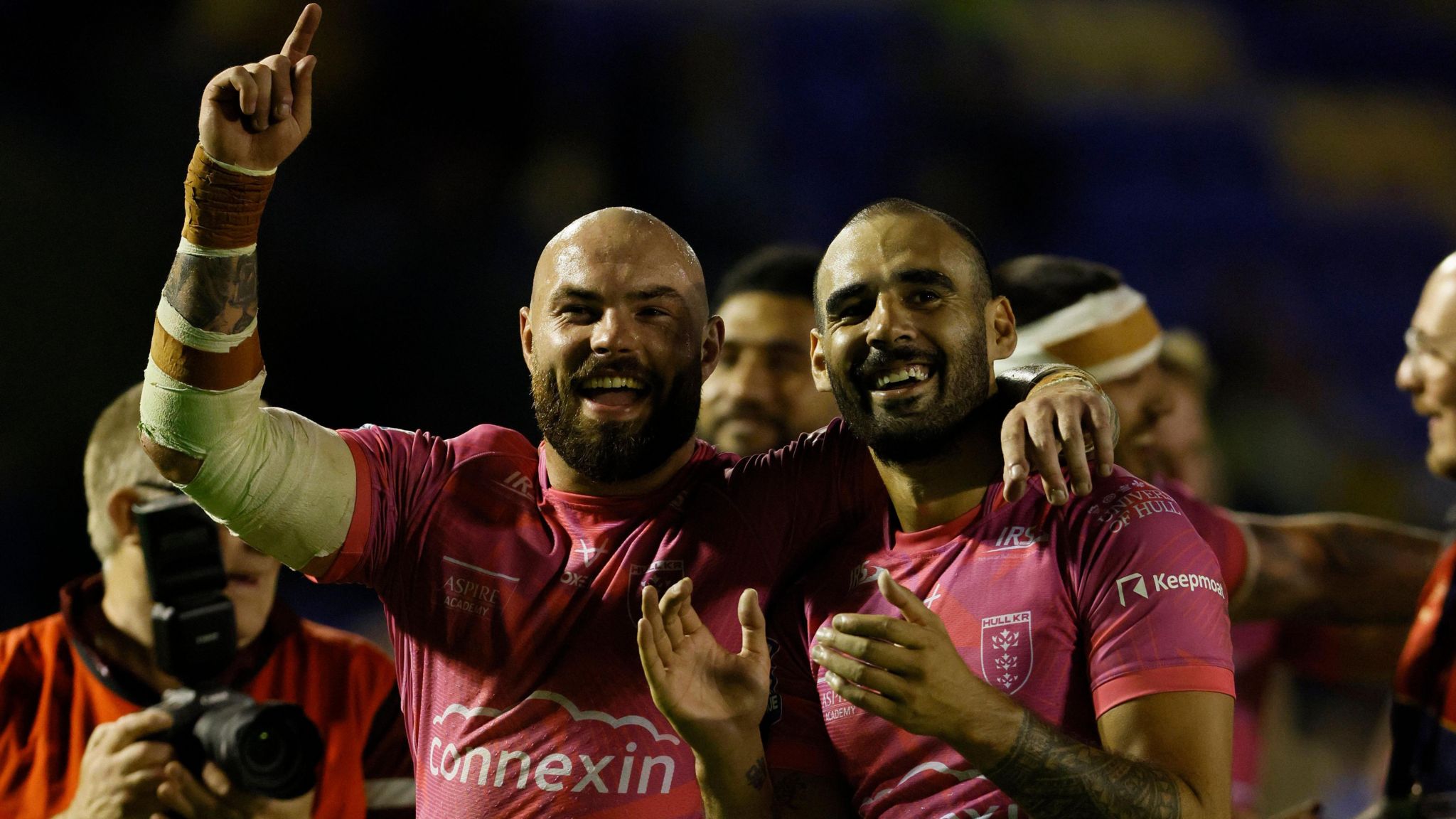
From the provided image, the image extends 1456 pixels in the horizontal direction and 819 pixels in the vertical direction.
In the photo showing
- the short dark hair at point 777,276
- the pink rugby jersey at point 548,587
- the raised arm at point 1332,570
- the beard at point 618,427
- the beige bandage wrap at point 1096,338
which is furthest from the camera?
the short dark hair at point 777,276

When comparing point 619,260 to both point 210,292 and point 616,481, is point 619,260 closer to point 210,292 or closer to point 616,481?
point 616,481

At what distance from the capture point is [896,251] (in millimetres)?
2025

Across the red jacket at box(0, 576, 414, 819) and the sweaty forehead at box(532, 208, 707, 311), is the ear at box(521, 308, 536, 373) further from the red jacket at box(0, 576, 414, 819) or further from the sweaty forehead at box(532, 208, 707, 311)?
the red jacket at box(0, 576, 414, 819)

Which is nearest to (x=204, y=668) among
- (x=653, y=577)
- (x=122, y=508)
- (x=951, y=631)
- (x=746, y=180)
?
(x=122, y=508)

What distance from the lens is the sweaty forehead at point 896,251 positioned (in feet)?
6.63

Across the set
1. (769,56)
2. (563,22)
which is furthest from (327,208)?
(769,56)

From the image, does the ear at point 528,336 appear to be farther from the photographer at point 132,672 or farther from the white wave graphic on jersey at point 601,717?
the photographer at point 132,672

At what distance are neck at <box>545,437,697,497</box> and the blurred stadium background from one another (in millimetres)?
2819

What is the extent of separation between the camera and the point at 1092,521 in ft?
6.11

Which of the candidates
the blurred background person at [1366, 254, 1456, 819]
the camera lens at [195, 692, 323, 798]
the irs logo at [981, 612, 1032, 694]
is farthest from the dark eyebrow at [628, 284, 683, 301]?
the blurred background person at [1366, 254, 1456, 819]

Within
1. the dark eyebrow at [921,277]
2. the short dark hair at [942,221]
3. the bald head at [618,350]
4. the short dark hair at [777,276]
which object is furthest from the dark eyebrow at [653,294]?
the short dark hair at [777,276]

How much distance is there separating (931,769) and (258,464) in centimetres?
103

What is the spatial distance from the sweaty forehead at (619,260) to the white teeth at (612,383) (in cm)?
13

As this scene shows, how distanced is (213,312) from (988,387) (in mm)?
1115
